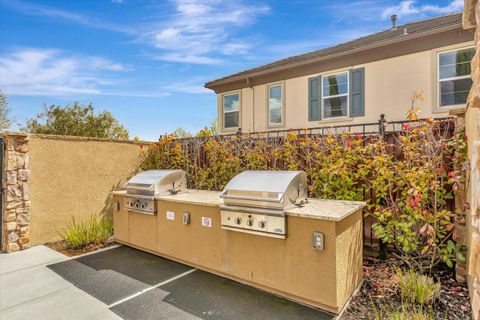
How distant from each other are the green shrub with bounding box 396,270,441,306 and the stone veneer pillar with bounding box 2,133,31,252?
6.07 m

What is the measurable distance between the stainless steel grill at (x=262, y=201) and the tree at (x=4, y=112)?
1683 centimetres

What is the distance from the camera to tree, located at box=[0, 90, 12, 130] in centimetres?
1427

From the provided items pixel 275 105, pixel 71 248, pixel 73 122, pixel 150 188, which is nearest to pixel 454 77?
pixel 275 105

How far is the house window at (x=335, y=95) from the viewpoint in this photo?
836cm

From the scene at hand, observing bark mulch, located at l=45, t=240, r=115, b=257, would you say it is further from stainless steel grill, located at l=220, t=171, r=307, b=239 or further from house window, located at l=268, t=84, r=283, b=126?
house window, located at l=268, t=84, r=283, b=126

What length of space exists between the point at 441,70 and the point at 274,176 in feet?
21.7

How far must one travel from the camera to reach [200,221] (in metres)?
3.72

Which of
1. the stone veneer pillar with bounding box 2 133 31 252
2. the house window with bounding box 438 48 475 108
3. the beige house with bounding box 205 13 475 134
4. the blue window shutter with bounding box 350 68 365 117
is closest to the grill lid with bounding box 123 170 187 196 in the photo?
the stone veneer pillar with bounding box 2 133 31 252

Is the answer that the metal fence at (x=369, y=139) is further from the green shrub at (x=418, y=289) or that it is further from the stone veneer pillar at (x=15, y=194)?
the stone veneer pillar at (x=15, y=194)

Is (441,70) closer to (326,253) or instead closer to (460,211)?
(460,211)

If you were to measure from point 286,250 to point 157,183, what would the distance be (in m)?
2.48

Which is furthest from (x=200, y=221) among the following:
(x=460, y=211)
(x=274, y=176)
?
(x=460, y=211)

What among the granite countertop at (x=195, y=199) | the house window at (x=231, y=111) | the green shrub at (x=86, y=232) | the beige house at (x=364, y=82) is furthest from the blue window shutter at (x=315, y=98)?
the green shrub at (x=86, y=232)

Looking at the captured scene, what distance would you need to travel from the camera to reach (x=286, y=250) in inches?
114
